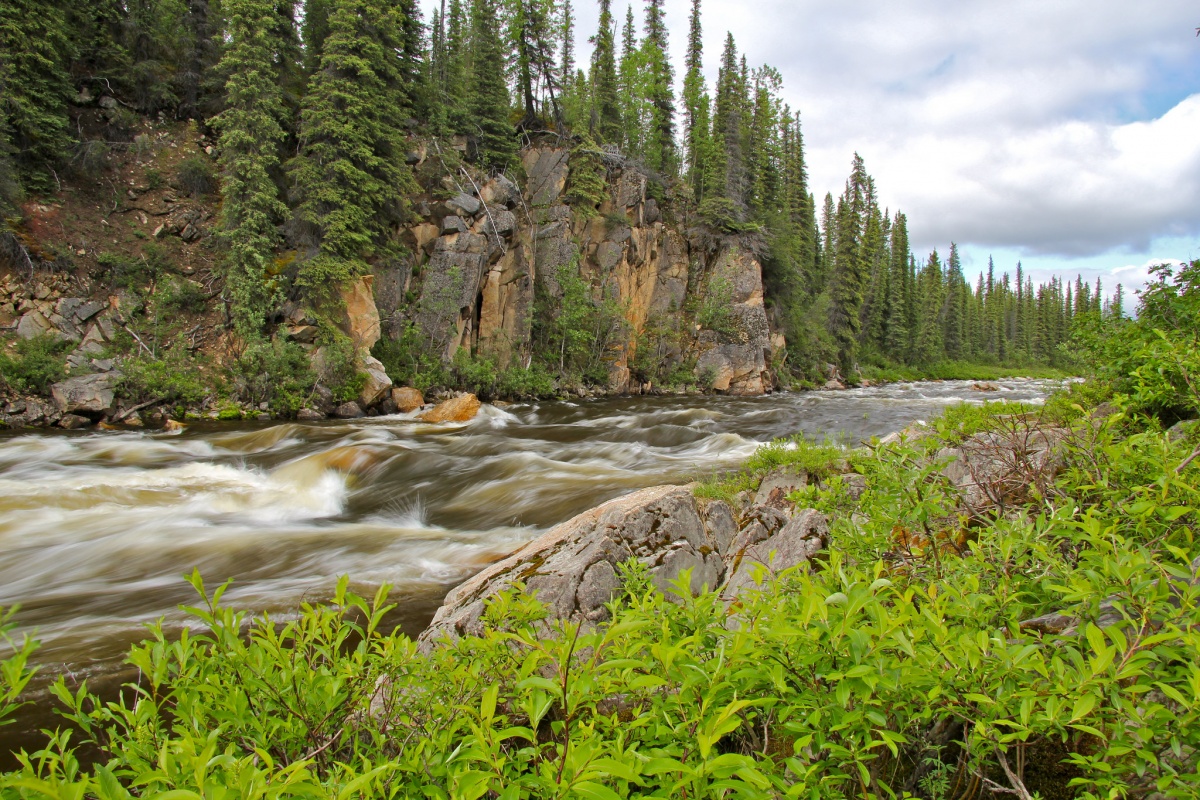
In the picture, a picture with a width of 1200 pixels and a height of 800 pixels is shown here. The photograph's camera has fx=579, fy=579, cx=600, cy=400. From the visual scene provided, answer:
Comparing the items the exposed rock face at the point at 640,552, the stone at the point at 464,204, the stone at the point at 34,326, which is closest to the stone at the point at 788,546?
the exposed rock face at the point at 640,552

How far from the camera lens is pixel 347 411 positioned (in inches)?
772

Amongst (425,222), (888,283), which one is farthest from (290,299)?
(888,283)

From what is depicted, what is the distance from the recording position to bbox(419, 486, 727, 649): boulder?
418 centimetres

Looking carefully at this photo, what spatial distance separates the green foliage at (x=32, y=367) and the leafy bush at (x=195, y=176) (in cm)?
939

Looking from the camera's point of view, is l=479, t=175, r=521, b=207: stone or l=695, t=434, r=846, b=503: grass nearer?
l=695, t=434, r=846, b=503: grass

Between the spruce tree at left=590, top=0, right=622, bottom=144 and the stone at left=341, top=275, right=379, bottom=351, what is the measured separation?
25.4 metres

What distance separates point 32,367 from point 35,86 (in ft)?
35.9

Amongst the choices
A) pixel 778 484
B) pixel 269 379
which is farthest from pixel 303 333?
pixel 778 484

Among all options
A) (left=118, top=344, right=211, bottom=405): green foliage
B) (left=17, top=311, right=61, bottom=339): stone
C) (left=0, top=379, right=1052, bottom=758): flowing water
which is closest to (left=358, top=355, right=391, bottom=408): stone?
→ (left=0, top=379, right=1052, bottom=758): flowing water

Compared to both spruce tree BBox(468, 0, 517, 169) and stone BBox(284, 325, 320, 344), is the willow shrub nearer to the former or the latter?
stone BBox(284, 325, 320, 344)

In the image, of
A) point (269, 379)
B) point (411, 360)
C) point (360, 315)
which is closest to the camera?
point (269, 379)

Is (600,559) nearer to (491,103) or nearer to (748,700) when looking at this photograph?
(748,700)

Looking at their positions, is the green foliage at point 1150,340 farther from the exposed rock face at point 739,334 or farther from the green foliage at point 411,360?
the exposed rock face at point 739,334

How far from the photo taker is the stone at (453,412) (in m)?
19.5
